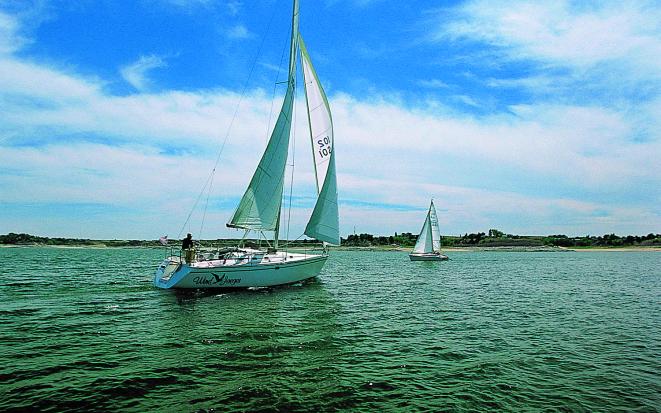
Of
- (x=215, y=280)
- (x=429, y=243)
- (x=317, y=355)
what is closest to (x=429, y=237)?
(x=429, y=243)

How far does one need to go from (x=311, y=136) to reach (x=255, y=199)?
637 centimetres

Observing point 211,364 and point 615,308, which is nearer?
point 211,364

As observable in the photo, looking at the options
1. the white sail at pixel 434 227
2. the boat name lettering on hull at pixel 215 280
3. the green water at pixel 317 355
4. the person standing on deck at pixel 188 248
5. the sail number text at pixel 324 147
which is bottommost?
the green water at pixel 317 355

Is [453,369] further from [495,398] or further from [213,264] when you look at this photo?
[213,264]

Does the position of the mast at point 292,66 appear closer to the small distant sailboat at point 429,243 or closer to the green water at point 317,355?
the green water at point 317,355

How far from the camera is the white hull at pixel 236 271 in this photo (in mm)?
25391

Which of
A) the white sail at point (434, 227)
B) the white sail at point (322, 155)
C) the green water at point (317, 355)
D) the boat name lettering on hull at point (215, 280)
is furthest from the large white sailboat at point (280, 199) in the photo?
the white sail at point (434, 227)

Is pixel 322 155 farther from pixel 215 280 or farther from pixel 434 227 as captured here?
pixel 434 227

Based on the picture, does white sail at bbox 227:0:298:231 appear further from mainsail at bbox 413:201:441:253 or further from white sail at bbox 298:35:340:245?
mainsail at bbox 413:201:441:253

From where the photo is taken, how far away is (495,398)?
33.1 ft

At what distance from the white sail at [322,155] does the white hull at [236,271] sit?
264 centimetres

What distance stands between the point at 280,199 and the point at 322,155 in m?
4.51

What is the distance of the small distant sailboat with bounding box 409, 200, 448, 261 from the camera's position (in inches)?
3159

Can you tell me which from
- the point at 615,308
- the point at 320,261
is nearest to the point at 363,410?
the point at 615,308
